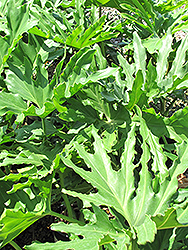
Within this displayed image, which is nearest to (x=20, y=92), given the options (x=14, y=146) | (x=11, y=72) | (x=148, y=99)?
(x=11, y=72)

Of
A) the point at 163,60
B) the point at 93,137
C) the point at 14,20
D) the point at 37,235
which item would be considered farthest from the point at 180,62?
the point at 37,235

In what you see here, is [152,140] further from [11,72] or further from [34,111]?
[11,72]

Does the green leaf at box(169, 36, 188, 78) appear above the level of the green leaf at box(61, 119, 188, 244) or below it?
above

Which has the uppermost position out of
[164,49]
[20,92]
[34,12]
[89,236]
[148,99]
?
[34,12]

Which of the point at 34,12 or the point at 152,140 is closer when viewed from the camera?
the point at 152,140

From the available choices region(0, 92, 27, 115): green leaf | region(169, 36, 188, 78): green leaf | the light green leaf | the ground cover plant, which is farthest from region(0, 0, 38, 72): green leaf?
the light green leaf

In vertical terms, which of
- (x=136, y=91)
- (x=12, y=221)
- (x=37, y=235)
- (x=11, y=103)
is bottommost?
(x=37, y=235)

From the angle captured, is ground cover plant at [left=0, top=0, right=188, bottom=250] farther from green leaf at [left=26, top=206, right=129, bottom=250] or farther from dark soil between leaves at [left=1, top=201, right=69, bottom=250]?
dark soil between leaves at [left=1, top=201, right=69, bottom=250]

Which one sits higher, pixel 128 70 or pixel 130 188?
pixel 128 70

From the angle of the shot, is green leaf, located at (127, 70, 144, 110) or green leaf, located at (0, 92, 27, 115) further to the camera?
green leaf, located at (0, 92, 27, 115)

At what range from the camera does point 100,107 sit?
4.34 feet

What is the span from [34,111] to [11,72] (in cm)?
27

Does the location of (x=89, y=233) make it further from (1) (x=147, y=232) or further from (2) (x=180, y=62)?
(2) (x=180, y=62)

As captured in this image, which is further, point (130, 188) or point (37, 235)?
point (37, 235)
